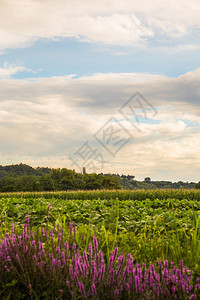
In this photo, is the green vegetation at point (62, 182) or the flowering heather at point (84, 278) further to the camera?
the green vegetation at point (62, 182)

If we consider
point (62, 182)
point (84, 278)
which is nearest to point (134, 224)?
point (84, 278)

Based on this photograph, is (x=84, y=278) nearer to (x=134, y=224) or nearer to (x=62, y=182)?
(x=134, y=224)

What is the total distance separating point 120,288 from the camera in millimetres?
2654

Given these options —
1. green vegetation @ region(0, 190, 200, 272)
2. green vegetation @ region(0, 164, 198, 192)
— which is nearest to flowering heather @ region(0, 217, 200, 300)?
green vegetation @ region(0, 190, 200, 272)

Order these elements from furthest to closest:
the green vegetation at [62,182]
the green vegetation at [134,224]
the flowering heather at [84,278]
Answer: the green vegetation at [62,182] → the green vegetation at [134,224] → the flowering heather at [84,278]

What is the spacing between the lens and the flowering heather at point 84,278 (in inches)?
102

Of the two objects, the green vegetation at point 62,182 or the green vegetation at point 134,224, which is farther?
the green vegetation at point 62,182

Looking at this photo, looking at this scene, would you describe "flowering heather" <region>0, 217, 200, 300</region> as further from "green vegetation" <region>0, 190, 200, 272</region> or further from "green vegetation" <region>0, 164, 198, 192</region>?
"green vegetation" <region>0, 164, 198, 192</region>

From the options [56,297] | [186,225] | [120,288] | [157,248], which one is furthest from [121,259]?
[186,225]

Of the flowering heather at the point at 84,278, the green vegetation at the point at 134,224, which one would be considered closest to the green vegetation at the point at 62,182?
the green vegetation at the point at 134,224

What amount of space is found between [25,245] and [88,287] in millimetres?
918

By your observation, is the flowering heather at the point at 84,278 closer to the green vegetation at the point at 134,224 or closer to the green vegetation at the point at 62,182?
the green vegetation at the point at 134,224

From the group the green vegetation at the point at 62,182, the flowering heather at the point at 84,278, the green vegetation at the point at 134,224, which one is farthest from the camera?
the green vegetation at the point at 62,182

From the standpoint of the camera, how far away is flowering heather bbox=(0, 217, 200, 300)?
2.60 m
